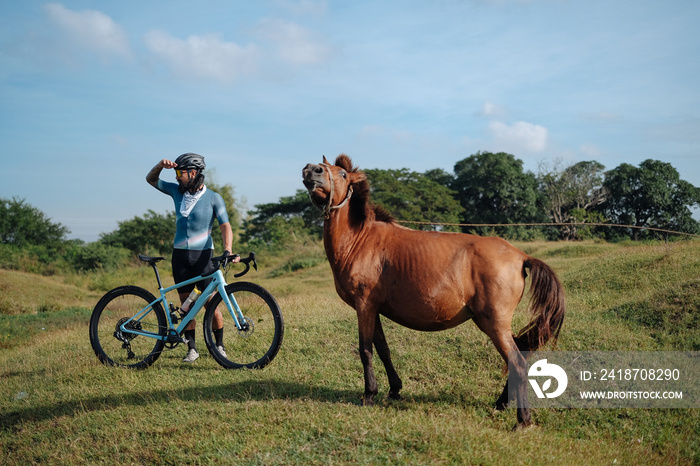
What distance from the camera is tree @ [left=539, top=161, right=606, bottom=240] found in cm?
3706

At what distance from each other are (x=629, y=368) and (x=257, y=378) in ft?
13.6

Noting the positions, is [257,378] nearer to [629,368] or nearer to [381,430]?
[381,430]

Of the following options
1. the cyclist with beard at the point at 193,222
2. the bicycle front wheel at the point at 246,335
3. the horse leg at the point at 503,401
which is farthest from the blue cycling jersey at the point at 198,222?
the horse leg at the point at 503,401

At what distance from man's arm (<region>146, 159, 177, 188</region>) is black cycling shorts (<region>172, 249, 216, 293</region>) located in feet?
3.07

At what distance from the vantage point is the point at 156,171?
6395 mm

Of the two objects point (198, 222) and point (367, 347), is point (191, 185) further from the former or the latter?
point (367, 347)

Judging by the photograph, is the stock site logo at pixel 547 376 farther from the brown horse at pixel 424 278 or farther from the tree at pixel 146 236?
the tree at pixel 146 236

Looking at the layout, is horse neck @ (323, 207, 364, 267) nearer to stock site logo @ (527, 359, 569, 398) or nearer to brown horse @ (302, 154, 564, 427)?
brown horse @ (302, 154, 564, 427)

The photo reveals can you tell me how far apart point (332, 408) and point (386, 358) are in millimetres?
712

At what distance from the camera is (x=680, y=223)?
33.0 metres

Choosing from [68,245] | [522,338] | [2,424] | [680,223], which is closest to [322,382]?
[522,338]

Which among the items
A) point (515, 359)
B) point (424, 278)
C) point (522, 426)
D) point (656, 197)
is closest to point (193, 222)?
point (424, 278)

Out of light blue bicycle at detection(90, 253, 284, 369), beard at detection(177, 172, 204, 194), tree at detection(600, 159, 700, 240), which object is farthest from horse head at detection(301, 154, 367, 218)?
tree at detection(600, 159, 700, 240)

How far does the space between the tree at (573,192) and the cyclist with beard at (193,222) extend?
33173 millimetres
